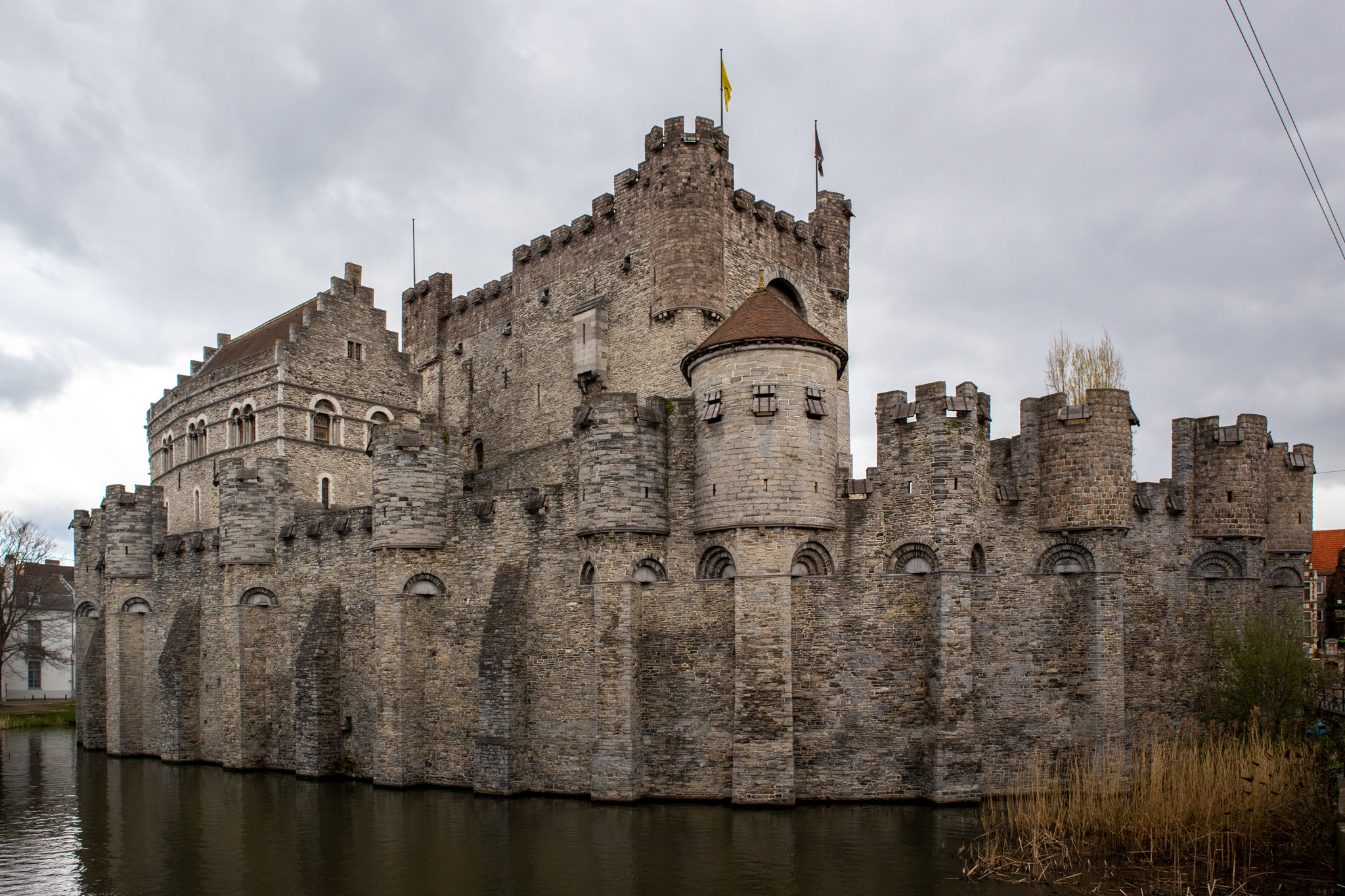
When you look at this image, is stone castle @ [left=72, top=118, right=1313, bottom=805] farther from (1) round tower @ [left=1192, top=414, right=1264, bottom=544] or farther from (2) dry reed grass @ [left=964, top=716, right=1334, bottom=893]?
(2) dry reed grass @ [left=964, top=716, right=1334, bottom=893]

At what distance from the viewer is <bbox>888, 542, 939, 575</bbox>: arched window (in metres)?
20.3

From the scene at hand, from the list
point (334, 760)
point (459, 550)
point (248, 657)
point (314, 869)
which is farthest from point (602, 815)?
point (248, 657)

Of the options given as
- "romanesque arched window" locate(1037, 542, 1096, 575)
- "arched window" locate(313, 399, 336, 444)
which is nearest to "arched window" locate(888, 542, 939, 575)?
"romanesque arched window" locate(1037, 542, 1096, 575)

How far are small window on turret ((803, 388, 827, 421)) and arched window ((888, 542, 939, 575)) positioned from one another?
324 centimetres

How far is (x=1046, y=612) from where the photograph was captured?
68.7 feet

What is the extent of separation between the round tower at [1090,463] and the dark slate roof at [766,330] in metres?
4.96

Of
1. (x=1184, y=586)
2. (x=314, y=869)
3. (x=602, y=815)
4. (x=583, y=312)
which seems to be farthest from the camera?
(x=583, y=312)

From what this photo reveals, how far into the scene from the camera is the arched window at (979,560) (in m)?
20.9

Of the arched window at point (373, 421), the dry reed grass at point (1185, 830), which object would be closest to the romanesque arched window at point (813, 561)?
the dry reed grass at point (1185, 830)

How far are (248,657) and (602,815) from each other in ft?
45.4

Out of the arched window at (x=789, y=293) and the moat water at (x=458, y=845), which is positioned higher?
the arched window at (x=789, y=293)

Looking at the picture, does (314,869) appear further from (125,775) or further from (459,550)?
(125,775)

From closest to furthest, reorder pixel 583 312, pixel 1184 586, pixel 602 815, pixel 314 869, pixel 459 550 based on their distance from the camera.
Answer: pixel 314 869 → pixel 602 815 → pixel 1184 586 → pixel 459 550 → pixel 583 312

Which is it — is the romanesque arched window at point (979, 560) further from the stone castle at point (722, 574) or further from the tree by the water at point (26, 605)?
the tree by the water at point (26, 605)
